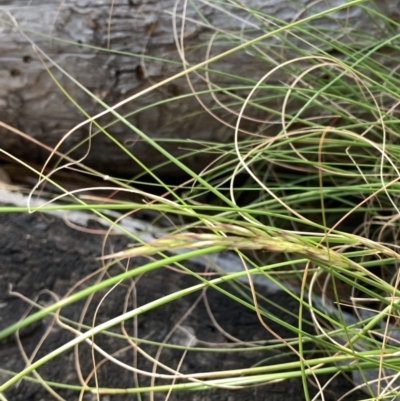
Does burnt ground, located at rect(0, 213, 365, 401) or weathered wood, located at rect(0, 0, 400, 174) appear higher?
weathered wood, located at rect(0, 0, 400, 174)

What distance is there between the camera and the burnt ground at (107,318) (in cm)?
61

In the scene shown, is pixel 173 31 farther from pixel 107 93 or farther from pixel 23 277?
pixel 23 277

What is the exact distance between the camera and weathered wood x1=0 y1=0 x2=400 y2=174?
77 centimetres

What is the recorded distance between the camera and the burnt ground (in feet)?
2.01

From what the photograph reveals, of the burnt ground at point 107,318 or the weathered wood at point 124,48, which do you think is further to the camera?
the weathered wood at point 124,48

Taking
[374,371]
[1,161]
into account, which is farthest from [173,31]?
[374,371]

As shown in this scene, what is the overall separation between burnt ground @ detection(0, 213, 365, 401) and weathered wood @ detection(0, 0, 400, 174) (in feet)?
0.66

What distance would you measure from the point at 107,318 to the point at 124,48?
1.22 ft

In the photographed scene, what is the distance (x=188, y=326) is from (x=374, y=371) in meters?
0.26

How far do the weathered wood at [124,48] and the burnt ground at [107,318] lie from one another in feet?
0.66

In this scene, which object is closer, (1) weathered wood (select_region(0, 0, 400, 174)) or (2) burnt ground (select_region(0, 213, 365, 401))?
(2) burnt ground (select_region(0, 213, 365, 401))

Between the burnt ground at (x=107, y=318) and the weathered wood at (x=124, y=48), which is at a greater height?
the weathered wood at (x=124, y=48)

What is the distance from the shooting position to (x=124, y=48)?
30.7 inches

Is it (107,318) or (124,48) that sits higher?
(124,48)
